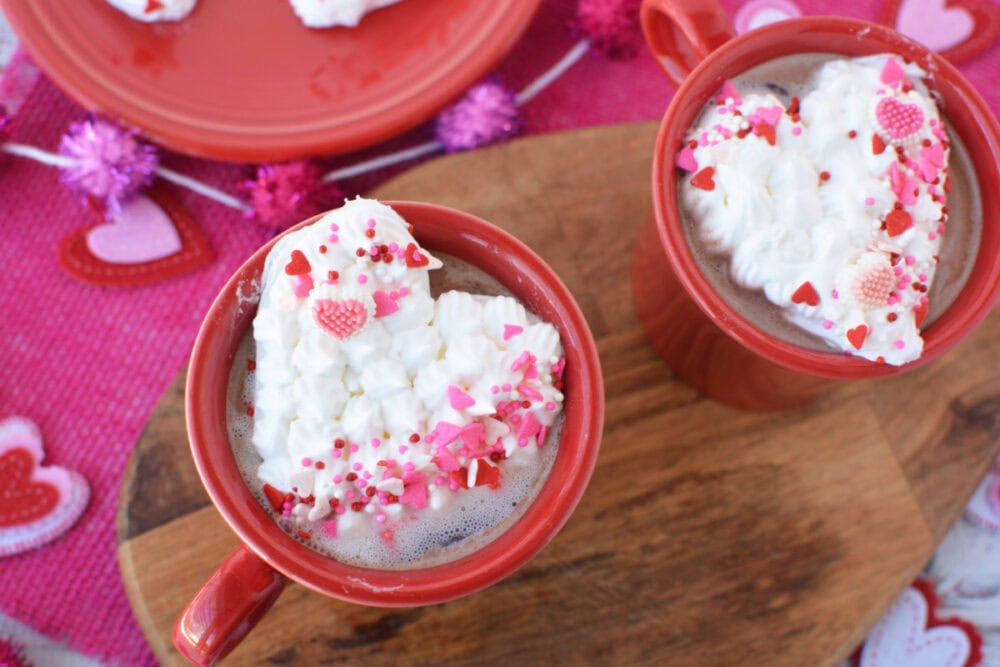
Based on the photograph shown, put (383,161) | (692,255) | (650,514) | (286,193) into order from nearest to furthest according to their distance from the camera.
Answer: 1. (692,255)
2. (650,514)
3. (286,193)
4. (383,161)

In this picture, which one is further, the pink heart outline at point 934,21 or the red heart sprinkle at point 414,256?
the pink heart outline at point 934,21

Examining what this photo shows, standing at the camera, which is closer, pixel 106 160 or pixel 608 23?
pixel 106 160

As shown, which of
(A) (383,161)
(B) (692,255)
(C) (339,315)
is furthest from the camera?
(A) (383,161)

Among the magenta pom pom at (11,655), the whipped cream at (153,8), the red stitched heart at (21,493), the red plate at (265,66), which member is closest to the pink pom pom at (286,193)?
the red plate at (265,66)

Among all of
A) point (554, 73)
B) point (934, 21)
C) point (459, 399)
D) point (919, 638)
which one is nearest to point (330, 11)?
point (554, 73)

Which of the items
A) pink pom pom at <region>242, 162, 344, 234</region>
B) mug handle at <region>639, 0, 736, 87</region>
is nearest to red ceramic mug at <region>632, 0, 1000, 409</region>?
mug handle at <region>639, 0, 736, 87</region>

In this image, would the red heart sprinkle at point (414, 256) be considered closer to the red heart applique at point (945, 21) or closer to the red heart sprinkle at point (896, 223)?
the red heart sprinkle at point (896, 223)

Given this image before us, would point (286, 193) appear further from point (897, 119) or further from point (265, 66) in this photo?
point (897, 119)
